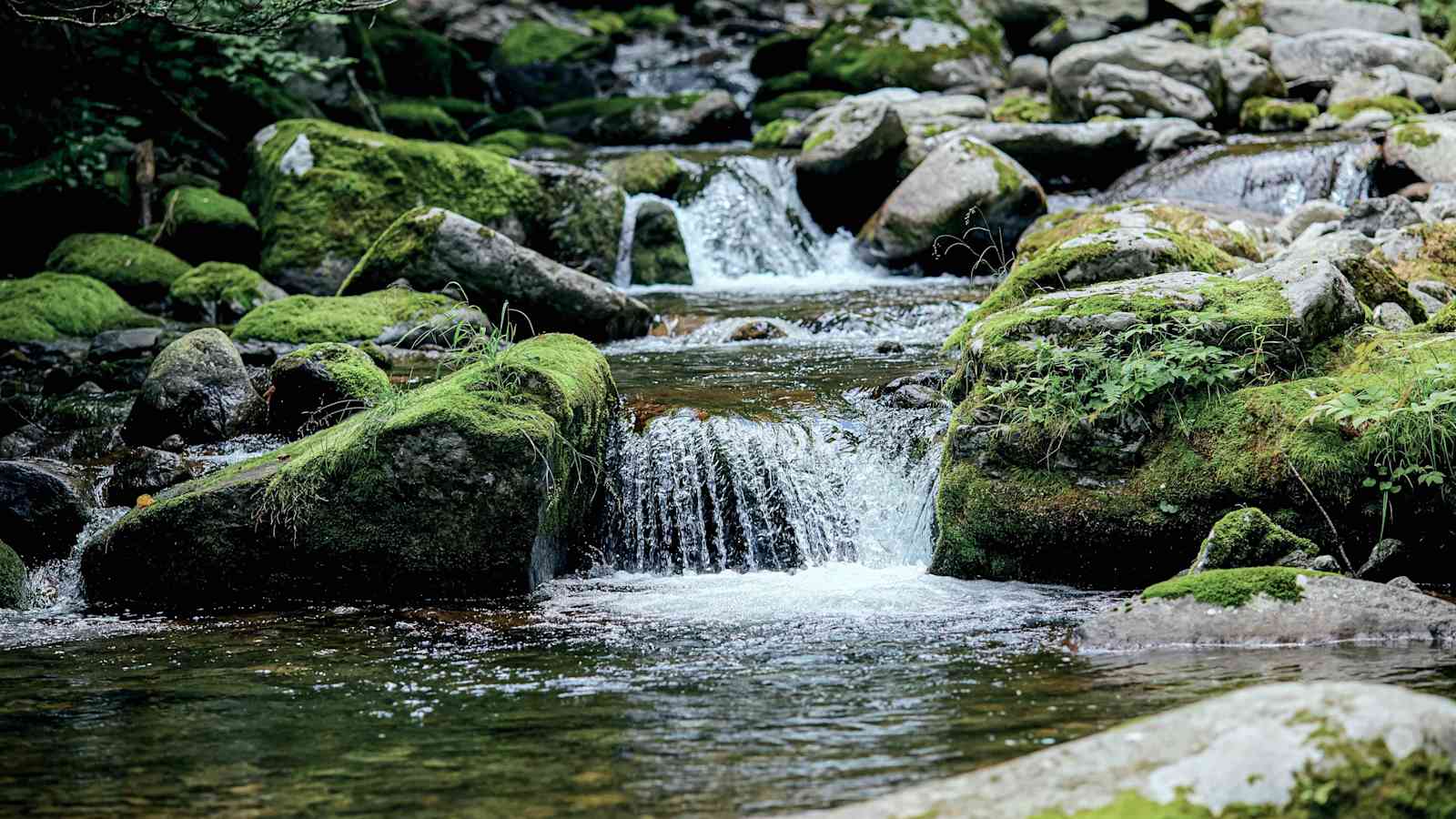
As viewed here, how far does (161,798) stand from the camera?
416 cm

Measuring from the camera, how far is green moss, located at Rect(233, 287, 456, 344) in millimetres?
12070

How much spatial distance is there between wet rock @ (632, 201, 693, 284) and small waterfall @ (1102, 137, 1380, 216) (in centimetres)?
600

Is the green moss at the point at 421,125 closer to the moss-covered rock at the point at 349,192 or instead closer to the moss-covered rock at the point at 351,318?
the moss-covered rock at the point at 349,192

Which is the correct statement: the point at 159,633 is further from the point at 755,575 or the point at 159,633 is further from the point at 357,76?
the point at 357,76

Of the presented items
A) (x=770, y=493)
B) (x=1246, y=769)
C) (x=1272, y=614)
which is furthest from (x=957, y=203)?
(x=1246, y=769)

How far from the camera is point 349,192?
50.2ft

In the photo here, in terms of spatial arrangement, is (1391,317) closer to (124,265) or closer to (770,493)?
(770,493)

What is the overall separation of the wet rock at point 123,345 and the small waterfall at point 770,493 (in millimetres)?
5883

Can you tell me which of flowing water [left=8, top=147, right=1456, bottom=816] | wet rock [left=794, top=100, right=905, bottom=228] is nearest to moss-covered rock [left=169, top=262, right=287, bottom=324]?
flowing water [left=8, top=147, right=1456, bottom=816]

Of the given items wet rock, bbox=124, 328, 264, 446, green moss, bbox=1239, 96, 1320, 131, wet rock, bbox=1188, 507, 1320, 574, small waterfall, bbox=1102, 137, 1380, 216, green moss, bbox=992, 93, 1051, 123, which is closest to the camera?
wet rock, bbox=1188, 507, 1320, 574

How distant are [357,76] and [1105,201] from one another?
13.2 m

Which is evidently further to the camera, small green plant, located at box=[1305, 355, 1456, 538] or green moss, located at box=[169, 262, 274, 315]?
green moss, located at box=[169, 262, 274, 315]

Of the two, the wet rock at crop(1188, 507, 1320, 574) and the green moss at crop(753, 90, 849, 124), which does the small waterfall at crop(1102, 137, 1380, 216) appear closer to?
the green moss at crop(753, 90, 849, 124)

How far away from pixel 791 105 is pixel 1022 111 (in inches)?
186
